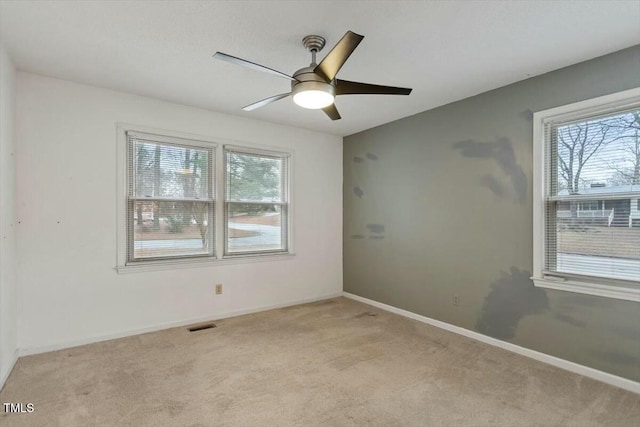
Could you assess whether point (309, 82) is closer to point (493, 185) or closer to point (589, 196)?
point (493, 185)

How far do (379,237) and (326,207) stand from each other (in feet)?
3.13

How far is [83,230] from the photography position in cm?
323

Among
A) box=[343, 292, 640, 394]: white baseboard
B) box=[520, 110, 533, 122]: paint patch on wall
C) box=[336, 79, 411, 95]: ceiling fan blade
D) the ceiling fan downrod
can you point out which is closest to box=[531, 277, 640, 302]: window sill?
box=[343, 292, 640, 394]: white baseboard

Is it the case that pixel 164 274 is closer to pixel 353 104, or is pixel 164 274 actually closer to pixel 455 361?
pixel 353 104

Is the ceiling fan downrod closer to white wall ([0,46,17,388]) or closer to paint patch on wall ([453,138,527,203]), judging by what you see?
paint patch on wall ([453,138,527,203])

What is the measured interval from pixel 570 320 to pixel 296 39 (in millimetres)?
3148

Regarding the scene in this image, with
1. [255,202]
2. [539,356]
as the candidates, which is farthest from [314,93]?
[539,356]

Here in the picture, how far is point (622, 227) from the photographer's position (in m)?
2.55

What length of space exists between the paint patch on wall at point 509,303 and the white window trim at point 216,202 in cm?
253

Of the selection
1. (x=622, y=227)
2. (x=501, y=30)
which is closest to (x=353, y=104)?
(x=501, y=30)

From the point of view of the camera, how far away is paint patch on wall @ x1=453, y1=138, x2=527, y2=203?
310cm

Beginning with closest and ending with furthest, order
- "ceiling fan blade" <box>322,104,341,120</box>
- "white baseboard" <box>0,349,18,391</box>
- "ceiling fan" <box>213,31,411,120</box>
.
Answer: "ceiling fan" <box>213,31,411,120</box>
"white baseboard" <box>0,349,18,391</box>
"ceiling fan blade" <box>322,104,341,120</box>

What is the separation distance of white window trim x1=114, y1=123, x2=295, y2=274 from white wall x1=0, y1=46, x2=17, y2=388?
80 centimetres

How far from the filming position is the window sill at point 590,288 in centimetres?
247
